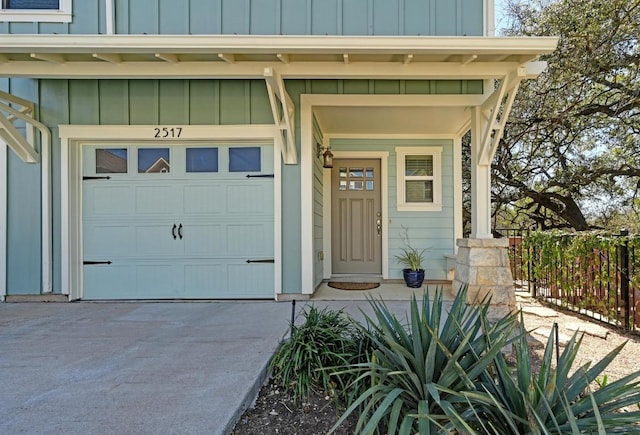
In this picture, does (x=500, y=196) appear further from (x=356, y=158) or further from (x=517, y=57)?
(x=517, y=57)

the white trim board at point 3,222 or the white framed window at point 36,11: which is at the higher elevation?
the white framed window at point 36,11

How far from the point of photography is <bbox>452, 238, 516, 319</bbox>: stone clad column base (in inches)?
151

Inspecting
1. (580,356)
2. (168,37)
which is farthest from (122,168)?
(580,356)

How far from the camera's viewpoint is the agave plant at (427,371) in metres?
1.40

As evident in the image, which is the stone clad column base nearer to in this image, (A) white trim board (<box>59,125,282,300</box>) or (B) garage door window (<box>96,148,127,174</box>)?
(A) white trim board (<box>59,125,282,300</box>)

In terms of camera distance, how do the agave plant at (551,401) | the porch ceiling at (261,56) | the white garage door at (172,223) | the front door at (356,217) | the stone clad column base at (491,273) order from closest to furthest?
the agave plant at (551,401) → the porch ceiling at (261,56) → the stone clad column base at (491,273) → the white garage door at (172,223) → the front door at (356,217)

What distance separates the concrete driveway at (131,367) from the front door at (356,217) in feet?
7.25

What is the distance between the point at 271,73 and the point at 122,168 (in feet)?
7.59

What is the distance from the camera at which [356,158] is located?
19.3 feet

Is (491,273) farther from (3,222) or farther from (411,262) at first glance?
(3,222)

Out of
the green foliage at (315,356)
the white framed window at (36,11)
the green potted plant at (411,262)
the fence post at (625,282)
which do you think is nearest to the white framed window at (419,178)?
the green potted plant at (411,262)

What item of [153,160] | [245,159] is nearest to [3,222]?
[153,160]

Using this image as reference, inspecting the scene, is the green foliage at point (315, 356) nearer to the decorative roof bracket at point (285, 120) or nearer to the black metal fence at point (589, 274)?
the decorative roof bracket at point (285, 120)

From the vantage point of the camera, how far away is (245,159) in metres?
4.46
